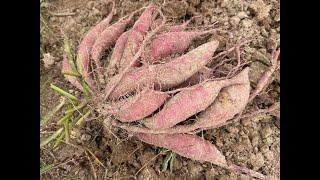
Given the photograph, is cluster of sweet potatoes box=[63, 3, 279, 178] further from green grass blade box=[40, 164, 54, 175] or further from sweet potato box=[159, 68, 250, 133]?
green grass blade box=[40, 164, 54, 175]

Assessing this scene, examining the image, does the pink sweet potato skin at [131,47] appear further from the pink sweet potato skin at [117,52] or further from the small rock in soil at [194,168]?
the small rock in soil at [194,168]

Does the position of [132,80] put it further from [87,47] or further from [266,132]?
[266,132]

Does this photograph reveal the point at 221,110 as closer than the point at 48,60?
Yes

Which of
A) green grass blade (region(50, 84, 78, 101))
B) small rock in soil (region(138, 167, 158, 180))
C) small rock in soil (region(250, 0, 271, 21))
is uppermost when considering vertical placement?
small rock in soil (region(250, 0, 271, 21))

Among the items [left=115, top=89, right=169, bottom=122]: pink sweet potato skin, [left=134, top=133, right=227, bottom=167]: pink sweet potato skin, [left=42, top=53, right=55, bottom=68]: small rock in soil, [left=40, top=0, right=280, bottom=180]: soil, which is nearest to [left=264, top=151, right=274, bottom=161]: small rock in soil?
[left=40, top=0, right=280, bottom=180]: soil

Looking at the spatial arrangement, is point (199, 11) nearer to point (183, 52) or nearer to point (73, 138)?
point (183, 52)

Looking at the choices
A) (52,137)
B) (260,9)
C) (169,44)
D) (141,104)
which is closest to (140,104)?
(141,104)

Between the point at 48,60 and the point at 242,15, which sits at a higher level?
the point at 242,15

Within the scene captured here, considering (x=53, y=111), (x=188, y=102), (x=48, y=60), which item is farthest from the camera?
(x=48, y=60)
